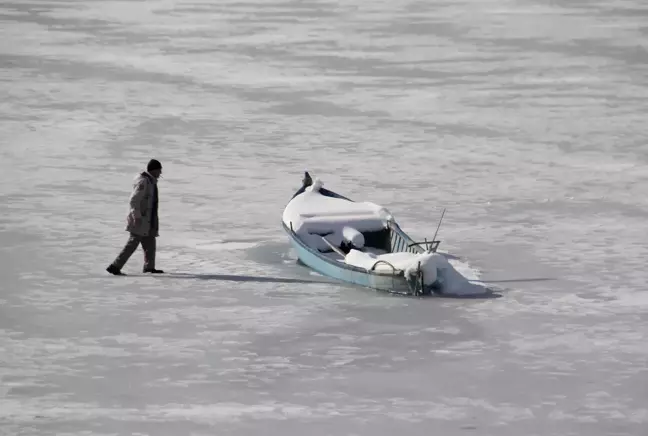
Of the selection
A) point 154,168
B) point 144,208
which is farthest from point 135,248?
point 154,168

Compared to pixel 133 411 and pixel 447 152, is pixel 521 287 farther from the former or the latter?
pixel 447 152

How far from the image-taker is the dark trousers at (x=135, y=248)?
1680 centimetres

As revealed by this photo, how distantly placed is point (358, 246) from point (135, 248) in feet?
8.94

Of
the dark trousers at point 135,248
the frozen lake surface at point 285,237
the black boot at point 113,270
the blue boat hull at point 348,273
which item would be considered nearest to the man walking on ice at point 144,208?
the dark trousers at point 135,248

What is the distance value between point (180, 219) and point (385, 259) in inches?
179

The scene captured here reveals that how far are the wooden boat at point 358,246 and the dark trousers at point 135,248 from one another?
6.15 ft

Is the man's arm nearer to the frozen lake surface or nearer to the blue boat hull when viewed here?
the frozen lake surface

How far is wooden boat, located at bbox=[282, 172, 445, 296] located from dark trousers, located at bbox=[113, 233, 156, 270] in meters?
1.87

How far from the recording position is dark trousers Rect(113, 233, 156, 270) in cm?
1680

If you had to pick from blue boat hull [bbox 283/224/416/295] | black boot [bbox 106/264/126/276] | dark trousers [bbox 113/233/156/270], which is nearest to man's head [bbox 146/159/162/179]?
dark trousers [bbox 113/233/156/270]

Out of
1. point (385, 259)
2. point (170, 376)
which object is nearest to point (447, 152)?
point (385, 259)

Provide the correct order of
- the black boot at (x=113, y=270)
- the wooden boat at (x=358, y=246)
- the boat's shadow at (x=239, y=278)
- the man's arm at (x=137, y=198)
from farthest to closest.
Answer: the black boot at (x=113, y=270) < the boat's shadow at (x=239, y=278) < the man's arm at (x=137, y=198) < the wooden boat at (x=358, y=246)

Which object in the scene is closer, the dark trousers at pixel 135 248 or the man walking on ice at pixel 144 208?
the man walking on ice at pixel 144 208

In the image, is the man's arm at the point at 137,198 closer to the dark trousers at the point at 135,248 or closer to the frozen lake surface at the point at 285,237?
the dark trousers at the point at 135,248
